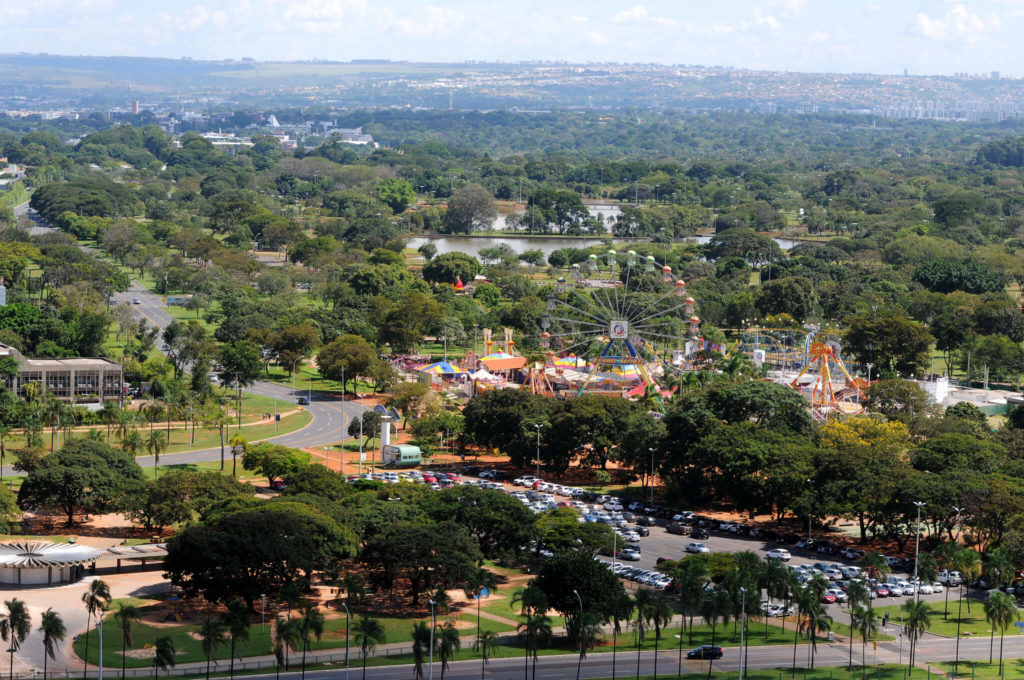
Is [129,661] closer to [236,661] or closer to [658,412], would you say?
[236,661]

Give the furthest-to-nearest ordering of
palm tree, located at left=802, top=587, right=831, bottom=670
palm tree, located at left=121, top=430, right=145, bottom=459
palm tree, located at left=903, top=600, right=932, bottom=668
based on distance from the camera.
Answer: palm tree, located at left=121, top=430, right=145, bottom=459 < palm tree, located at left=903, top=600, right=932, bottom=668 < palm tree, located at left=802, top=587, right=831, bottom=670

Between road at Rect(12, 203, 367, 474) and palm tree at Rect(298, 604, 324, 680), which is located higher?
palm tree at Rect(298, 604, 324, 680)

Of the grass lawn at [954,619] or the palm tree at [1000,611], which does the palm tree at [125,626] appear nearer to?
the grass lawn at [954,619]

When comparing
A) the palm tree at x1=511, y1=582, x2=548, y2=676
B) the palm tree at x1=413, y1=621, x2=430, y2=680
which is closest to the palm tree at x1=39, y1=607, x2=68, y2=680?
the palm tree at x1=413, y1=621, x2=430, y2=680

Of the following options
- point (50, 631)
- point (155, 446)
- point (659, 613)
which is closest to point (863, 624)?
point (659, 613)

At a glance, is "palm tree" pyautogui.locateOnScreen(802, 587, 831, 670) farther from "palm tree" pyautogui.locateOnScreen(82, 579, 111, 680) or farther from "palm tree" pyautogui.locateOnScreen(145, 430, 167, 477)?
"palm tree" pyautogui.locateOnScreen(145, 430, 167, 477)

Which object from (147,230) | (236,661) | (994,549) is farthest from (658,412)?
(147,230)

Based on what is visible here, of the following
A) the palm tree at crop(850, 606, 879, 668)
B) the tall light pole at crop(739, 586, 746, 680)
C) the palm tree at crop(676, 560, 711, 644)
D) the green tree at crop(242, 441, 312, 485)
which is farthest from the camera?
the green tree at crop(242, 441, 312, 485)

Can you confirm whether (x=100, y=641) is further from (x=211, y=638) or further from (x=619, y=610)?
(x=619, y=610)

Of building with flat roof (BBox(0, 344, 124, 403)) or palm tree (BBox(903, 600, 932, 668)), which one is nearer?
palm tree (BBox(903, 600, 932, 668))
